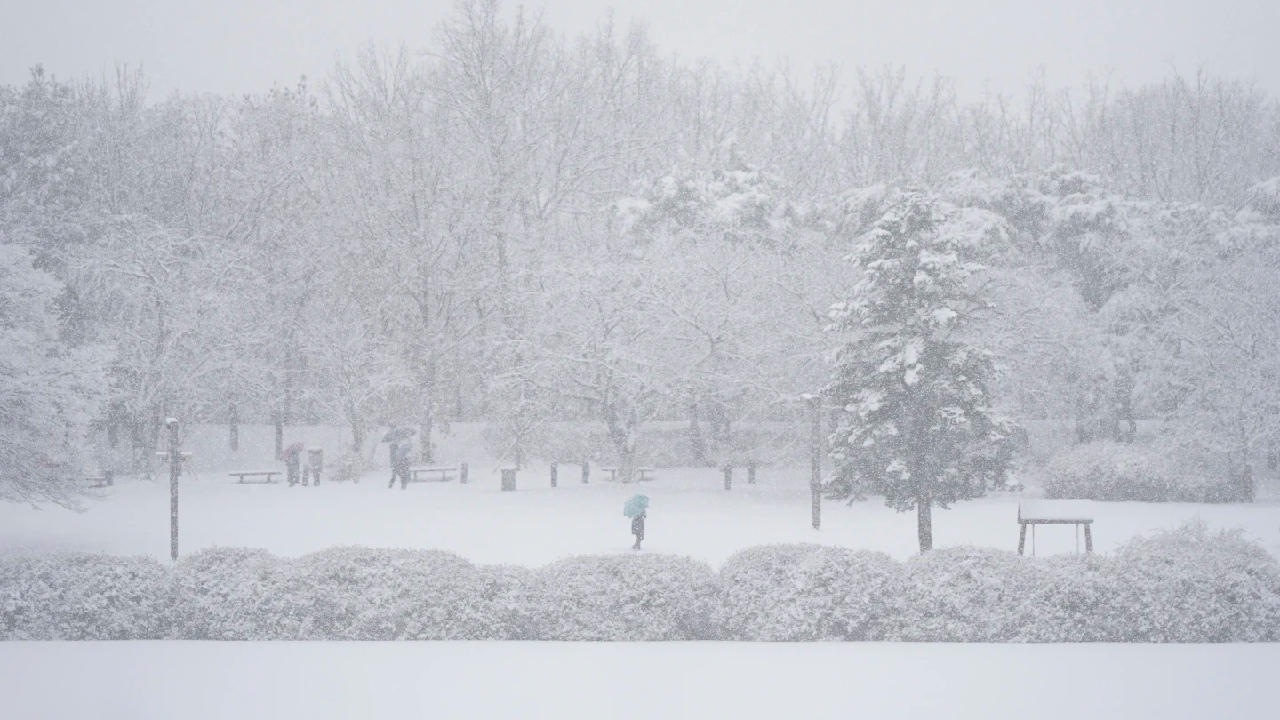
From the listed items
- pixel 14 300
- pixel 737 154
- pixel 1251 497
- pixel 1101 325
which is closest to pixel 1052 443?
pixel 1101 325

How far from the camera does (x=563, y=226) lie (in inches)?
827

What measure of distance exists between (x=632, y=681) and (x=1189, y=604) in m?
4.03

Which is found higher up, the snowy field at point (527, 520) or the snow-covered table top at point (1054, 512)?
the snow-covered table top at point (1054, 512)

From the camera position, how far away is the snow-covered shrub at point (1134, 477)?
48.5 ft

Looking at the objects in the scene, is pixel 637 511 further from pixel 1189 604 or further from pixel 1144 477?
pixel 1144 477

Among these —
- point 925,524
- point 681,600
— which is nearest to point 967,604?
point 681,600

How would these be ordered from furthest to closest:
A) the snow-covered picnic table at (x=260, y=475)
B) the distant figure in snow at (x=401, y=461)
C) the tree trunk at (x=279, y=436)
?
the tree trunk at (x=279, y=436), the snow-covered picnic table at (x=260, y=475), the distant figure in snow at (x=401, y=461)

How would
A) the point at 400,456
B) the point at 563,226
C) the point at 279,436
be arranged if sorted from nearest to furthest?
the point at 400,456, the point at 563,226, the point at 279,436

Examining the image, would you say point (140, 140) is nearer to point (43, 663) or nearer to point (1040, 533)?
point (43, 663)

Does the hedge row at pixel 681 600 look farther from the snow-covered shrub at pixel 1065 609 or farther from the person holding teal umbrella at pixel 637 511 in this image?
the person holding teal umbrella at pixel 637 511

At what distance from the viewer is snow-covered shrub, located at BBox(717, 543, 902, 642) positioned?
6.56 meters

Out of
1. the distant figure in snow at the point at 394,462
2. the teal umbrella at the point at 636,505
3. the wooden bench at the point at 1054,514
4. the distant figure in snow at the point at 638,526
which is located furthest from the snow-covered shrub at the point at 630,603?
the distant figure in snow at the point at 394,462

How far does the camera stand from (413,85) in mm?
20938

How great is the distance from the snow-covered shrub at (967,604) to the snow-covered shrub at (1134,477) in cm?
983
